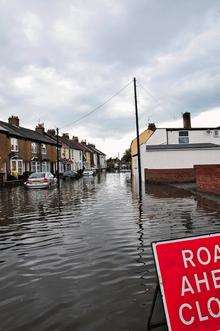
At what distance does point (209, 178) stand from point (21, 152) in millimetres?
36284

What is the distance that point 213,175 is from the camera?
21.7m

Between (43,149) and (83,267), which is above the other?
(43,149)

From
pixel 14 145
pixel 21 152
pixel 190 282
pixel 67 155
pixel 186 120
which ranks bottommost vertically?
pixel 190 282

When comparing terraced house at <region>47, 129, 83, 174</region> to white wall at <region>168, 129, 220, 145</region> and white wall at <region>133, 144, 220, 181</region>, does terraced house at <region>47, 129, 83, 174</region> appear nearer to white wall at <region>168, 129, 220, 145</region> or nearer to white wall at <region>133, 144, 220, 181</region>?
white wall at <region>168, 129, 220, 145</region>

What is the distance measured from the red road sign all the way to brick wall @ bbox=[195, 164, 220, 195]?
16.9 meters

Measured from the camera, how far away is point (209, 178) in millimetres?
22781

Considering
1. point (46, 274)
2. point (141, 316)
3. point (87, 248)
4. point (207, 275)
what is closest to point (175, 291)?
point (207, 275)

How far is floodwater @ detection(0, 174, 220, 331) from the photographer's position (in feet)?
17.9

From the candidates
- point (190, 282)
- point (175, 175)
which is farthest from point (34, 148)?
point (190, 282)

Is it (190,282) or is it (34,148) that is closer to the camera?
(190,282)

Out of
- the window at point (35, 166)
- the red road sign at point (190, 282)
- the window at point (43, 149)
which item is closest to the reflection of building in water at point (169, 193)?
the red road sign at point (190, 282)

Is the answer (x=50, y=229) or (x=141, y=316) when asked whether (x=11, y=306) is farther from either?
(x=50, y=229)

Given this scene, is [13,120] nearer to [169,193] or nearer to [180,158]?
[180,158]

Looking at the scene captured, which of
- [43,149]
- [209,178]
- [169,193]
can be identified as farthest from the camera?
[43,149]
